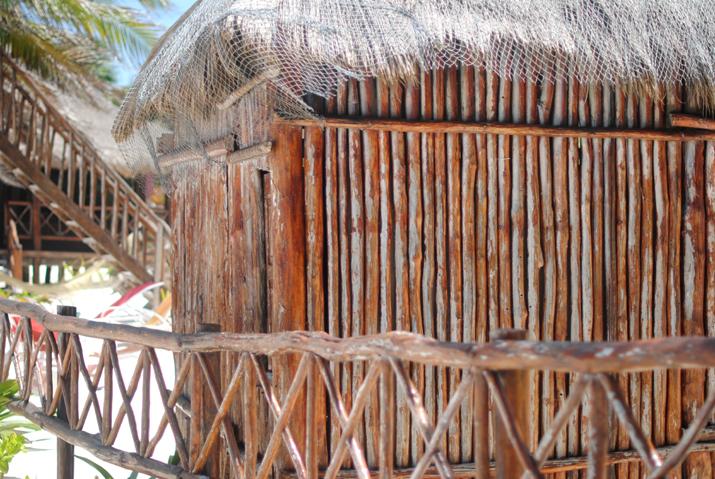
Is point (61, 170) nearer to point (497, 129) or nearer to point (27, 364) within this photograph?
point (27, 364)

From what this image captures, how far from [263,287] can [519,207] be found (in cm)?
149

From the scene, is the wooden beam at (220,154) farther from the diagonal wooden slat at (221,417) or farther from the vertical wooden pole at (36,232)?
the vertical wooden pole at (36,232)

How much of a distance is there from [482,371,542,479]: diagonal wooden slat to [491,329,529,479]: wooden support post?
40 millimetres

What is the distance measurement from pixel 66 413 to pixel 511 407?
11.9 ft

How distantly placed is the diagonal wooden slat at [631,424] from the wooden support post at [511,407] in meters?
0.37

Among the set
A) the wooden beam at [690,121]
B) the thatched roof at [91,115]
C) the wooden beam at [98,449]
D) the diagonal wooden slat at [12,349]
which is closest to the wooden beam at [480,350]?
the wooden beam at [98,449]

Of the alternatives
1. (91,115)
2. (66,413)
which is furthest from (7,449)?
(91,115)

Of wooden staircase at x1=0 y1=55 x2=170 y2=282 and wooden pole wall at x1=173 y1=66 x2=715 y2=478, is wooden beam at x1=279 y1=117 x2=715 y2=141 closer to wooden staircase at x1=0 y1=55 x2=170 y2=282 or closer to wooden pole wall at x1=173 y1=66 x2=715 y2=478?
wooden pole wall at x1=173 y1=66 x2=715 y2=478

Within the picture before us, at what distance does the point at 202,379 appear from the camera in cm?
440

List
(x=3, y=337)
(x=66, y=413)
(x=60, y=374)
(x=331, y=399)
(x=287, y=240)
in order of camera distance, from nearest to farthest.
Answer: (x=331, y=399), (x=287, y=240), (x=60, y=374), (x=66, y=413), (x=3, y=337)

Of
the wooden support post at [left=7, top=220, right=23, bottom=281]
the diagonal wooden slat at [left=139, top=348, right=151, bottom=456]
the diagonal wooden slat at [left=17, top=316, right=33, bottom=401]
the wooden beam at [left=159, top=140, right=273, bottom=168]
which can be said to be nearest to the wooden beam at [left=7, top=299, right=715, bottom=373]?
the diagonal wooden slat at [left=139, top=348, right=151, bottom=456]

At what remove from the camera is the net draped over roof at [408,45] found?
166 inches

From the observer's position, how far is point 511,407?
8.82ft

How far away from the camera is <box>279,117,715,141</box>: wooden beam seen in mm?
4477
